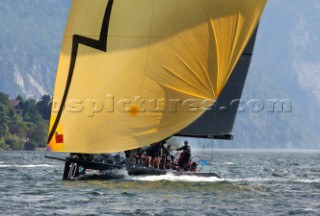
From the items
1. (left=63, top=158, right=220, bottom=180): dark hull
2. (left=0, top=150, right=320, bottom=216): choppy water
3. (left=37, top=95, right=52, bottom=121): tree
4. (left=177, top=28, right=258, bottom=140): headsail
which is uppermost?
(left=37, top=95, right=52, bottom=121): tree

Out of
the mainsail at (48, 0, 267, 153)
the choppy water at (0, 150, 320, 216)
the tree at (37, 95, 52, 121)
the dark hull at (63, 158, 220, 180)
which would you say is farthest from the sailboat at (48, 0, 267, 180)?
the tree at (37, 95, 52, 121)

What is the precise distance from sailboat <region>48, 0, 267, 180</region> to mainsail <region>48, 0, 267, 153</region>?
5 centimetres

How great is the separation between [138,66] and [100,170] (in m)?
5.42

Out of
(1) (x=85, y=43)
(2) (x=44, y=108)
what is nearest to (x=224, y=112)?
(1) (x=85, y=43)

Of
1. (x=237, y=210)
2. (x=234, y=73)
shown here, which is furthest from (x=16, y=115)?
(x=237, y=210)

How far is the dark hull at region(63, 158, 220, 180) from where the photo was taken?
44.6 meters

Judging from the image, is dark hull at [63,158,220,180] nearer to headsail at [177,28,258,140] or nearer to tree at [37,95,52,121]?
headsail at [177,28,258,140]

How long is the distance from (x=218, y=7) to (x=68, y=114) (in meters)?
8.74

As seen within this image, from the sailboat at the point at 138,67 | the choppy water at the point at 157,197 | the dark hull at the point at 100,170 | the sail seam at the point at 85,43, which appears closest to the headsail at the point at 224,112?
the choppy water at the point at 157,197

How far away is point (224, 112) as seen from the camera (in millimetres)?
50062

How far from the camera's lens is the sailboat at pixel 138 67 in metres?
43.6

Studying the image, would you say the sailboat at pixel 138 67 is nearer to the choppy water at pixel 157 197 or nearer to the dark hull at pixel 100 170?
the dark hull at pixel 100 170

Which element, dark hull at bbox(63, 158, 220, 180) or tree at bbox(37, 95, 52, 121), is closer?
dark hull at bbox(63, 158, 220, 180)

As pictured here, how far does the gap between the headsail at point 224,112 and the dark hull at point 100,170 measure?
13.9 feet
